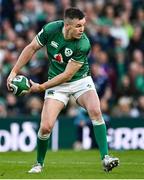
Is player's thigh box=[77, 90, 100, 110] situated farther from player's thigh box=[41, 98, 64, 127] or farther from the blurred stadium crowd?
the blurred stadium crowd

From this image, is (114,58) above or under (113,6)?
under

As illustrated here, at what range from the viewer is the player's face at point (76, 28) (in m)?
11.7

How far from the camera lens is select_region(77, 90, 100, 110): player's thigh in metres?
11.9

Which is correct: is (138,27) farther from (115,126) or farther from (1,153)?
(1,153)

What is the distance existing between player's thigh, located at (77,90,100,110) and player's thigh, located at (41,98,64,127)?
0.29 meters

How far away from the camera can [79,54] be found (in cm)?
1180

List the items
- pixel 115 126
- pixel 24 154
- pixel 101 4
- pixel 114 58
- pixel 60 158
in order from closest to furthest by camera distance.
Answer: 1. pixel 60 158
2. pixel 24 154
3. pixel 115 126
4. pixel 114 58
5. pixel 101 4

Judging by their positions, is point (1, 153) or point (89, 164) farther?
point (1, 153)

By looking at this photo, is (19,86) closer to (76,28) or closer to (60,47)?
(60,47)

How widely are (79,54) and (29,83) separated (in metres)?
0.80

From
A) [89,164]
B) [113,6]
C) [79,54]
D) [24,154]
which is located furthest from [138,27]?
[79,54]

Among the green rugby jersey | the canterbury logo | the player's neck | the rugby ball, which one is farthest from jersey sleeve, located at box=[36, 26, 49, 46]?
the rugby ball

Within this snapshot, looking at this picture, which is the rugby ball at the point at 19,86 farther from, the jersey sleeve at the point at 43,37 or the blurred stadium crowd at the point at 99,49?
the blurred stadium crowd at the point at 99,49

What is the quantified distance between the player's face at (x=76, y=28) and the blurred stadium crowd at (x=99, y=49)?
702 centimetres
